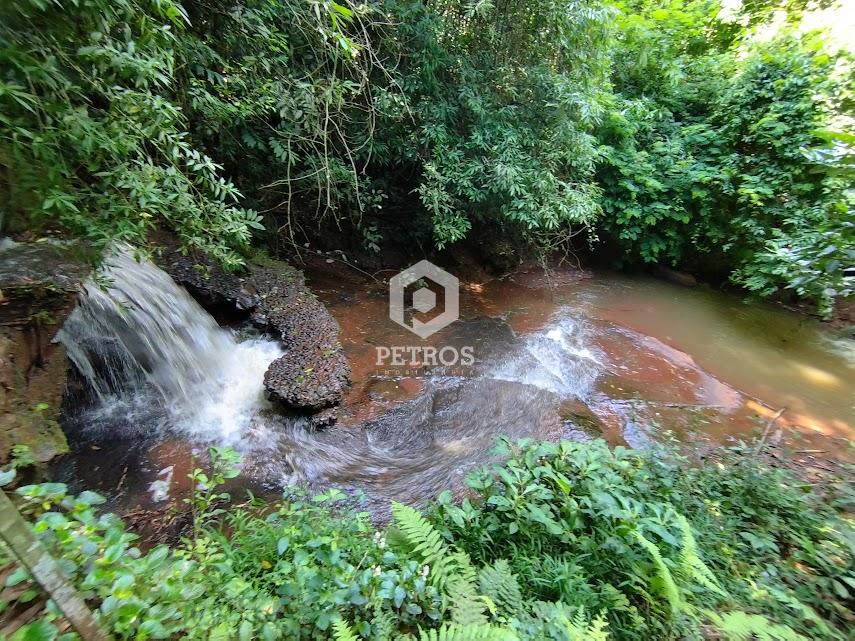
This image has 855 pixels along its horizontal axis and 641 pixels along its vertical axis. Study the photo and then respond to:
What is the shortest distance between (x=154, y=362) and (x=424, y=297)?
3325 millimetres

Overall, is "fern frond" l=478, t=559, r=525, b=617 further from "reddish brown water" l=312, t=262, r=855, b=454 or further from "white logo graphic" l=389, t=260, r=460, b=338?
"white logo graphic" l=389, t=260, r=460, b=338

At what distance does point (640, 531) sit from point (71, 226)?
3234 mm

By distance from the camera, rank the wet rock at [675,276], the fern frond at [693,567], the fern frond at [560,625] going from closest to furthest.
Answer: the fern frond at [560,625], the fern frond at [693,567], the wet rock at [675,276]

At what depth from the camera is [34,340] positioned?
2.42 meters

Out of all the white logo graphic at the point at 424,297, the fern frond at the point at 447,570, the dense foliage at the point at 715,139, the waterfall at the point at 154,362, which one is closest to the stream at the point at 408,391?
the waterfall at the point at 154,362

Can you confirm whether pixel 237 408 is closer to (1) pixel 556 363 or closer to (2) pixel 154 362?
(2) pixel 154 362

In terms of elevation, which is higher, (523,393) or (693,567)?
(693,567)

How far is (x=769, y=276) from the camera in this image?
588 cm

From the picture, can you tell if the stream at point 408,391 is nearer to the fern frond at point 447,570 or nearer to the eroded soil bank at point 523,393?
the eroded soil bank at point 523,393

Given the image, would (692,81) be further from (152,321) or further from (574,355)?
(152,321)

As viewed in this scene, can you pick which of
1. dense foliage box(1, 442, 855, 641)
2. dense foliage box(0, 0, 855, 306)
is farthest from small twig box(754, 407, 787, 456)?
dense foliage box(0, 0, 855, 306)

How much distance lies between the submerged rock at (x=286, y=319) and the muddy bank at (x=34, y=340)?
1.25 m

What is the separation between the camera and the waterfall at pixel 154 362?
126 inches

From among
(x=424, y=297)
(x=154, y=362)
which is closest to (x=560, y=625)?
(x=154, y=362)
